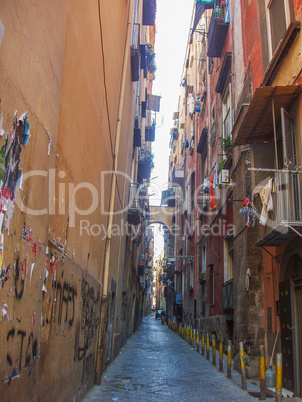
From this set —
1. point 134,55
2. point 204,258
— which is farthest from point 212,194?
point 134,55

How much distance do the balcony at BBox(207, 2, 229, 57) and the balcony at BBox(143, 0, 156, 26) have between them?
5.99 meters

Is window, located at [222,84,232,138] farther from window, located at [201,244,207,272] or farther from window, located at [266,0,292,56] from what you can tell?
window, located at [201,244,207,272]

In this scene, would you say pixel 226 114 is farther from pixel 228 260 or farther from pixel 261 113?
pixel 261 113

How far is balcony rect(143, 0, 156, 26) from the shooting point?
20.2 meters

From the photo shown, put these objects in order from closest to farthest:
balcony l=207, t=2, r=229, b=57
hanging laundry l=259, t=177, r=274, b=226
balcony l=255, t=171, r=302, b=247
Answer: balcony l=255, t=171, r=302, b=247 → hanging laundry l=259, t=177, r=274, b=226 → balcony l=207, t=2, r=229, b=57

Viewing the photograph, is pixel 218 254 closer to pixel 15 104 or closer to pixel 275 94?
pixel 275 94

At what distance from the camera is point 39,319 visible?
12.2 ft

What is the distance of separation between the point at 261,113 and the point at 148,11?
49.5ft

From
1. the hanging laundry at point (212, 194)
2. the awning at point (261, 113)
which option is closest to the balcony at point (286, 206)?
the awning at point (261, 113)

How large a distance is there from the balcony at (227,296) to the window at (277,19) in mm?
7470

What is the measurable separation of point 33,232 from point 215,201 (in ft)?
42.4

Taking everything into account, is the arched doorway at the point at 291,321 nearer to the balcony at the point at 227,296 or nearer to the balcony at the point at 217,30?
the balcony at the point at 227,296

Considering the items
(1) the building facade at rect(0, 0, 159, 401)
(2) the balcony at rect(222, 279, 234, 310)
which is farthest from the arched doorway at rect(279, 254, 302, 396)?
(2) the balcony at rect(222, 279, 234, 310)

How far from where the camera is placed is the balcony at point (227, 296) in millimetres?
12874
